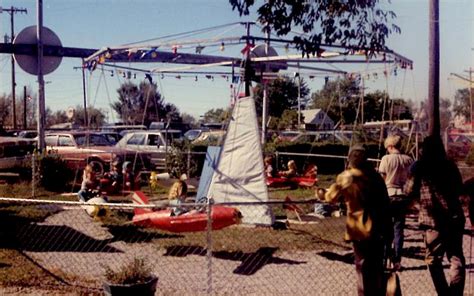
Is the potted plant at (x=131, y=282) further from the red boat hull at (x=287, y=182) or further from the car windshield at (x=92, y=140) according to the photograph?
the car windshield at (x=92, y=140)

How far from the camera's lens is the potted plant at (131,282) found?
520 centimetres

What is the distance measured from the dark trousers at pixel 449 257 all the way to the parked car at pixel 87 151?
13.2 meters

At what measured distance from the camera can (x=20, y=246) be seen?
8.86 metres

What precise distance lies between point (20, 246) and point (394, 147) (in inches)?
238

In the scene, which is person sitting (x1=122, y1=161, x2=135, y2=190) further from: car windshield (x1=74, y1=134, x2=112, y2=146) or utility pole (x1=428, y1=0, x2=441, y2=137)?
utility pole (x1=428, y1=0, x2=441, y2=137)

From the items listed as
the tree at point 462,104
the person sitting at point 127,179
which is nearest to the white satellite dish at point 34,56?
the person sitting at point 127,179

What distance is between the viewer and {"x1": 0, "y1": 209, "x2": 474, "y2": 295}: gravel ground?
6645 mm

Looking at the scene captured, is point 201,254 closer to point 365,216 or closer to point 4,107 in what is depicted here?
point 365,216

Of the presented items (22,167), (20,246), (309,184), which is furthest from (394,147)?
(22,167)

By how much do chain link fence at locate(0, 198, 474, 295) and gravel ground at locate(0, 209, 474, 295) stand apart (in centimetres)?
1

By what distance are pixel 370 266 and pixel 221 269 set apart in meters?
3.16

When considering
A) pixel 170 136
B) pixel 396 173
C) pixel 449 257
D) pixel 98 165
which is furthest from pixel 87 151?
pixel 449 257

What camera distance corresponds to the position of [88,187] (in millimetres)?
13312

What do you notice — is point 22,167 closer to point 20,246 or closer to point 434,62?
point 20,246
